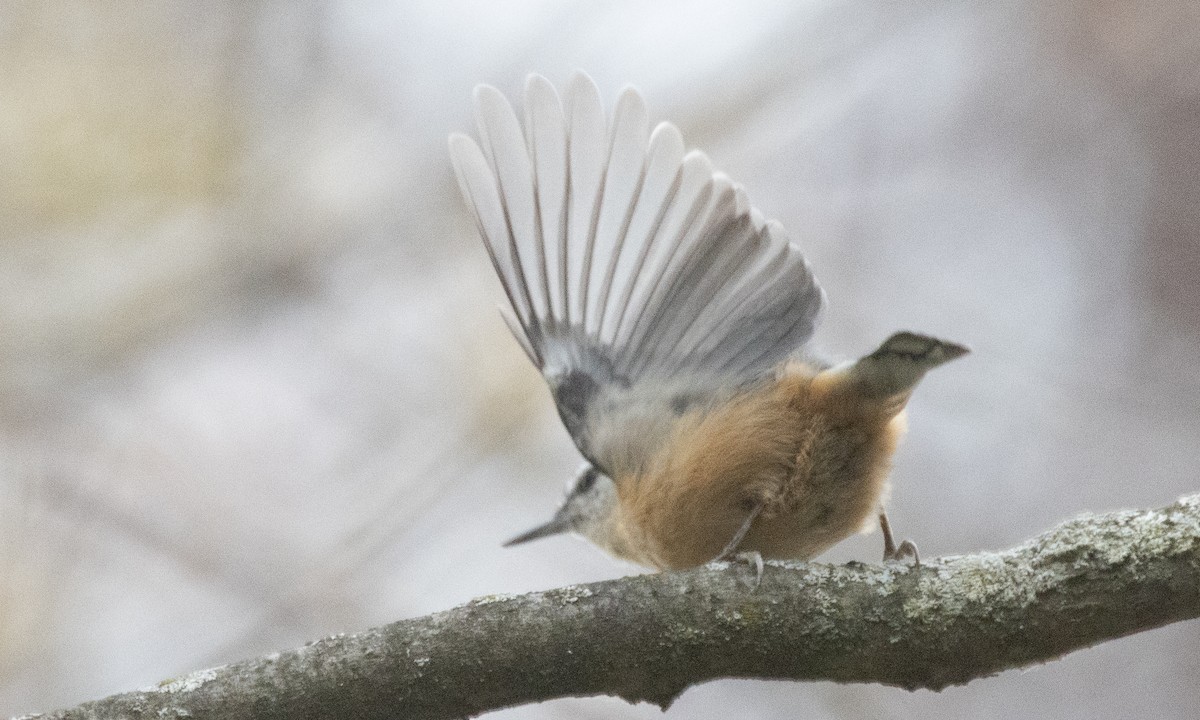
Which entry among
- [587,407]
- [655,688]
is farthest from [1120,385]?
[655,688]

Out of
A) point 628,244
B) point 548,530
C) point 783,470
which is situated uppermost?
point 628,244

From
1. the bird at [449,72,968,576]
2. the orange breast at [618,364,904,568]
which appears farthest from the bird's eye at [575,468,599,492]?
the orange breast at [618,364,904,568]

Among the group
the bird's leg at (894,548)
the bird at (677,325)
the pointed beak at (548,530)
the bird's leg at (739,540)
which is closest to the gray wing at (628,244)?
the bird at (677,325)

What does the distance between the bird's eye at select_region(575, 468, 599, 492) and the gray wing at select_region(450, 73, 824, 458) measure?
0.89 meters

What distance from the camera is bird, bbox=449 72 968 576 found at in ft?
8.78

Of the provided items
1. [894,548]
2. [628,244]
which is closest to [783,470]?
[894,548]

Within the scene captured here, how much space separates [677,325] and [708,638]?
98 centimetres

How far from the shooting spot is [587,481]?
3695mm

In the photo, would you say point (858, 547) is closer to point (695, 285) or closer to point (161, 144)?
point (695, 285)

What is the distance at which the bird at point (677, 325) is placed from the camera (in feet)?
8.78

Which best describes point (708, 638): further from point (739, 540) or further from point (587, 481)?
point (587, 481)

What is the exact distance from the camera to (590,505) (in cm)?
363

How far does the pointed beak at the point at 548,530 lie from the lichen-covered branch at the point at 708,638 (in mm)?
1739

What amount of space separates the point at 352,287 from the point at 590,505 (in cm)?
213
